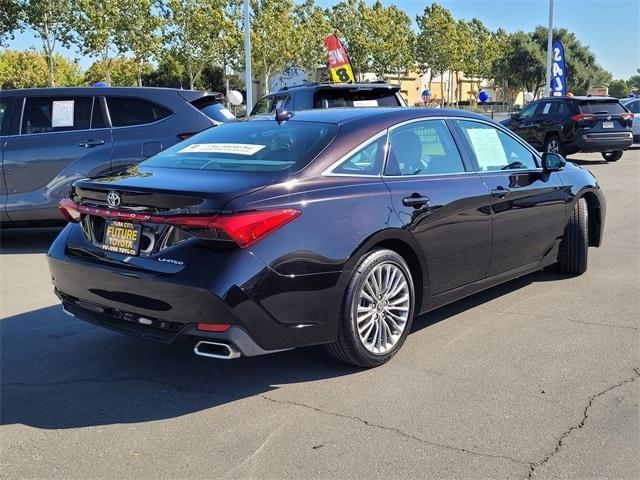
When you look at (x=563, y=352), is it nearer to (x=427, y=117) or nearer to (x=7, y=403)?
(x=427, y=117)

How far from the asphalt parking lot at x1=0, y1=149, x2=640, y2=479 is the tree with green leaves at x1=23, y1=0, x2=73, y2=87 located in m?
28.1

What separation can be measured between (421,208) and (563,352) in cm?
134

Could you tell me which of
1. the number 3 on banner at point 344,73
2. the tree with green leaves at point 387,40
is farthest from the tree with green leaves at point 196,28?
the number 3 on banner at point 344,73

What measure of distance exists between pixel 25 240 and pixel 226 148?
5.30 meters

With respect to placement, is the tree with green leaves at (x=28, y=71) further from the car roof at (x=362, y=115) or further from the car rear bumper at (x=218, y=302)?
the car rear bumper at (x=218, y=302)

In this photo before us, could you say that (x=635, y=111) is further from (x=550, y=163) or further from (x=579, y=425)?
(x=579, y=425)

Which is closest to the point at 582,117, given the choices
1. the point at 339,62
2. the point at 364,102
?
the point at 339,62

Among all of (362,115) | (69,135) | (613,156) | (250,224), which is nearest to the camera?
(250,224)

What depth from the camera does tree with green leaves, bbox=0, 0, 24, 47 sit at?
28.4 metres

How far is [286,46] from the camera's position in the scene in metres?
44.6

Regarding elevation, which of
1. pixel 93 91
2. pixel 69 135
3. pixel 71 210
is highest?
pixel 93 91

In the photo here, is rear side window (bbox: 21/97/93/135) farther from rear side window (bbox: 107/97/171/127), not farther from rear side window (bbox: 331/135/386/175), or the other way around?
rear side window (bbox: 331/135/386/175)

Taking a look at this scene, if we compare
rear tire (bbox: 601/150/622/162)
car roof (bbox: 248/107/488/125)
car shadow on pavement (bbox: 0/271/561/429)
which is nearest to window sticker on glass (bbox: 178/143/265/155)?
car roof (bbox: 248/107/488/125)

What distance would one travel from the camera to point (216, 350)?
3379 millimetres
